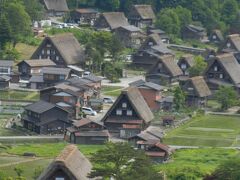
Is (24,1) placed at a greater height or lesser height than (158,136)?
greater

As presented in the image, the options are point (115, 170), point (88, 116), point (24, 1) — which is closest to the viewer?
point (115, 170)

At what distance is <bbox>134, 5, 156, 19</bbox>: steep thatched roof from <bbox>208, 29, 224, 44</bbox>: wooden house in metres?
4.96

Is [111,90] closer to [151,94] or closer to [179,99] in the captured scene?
[151,94]

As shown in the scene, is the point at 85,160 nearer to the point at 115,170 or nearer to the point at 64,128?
the point at 115,170

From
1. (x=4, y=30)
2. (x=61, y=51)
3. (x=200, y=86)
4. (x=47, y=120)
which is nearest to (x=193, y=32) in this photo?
(x=61, y=51)

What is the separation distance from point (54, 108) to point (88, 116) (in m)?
3.07

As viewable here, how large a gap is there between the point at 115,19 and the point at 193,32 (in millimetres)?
6216

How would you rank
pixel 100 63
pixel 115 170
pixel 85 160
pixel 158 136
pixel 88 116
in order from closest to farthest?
pixel 115 170, pixel 85 160, pixel 158 136, pixel 88 116, pixel 100 63

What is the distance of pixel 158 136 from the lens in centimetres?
4269

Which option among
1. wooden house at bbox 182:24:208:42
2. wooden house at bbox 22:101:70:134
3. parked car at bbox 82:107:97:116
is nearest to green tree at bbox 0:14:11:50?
parked car at bbox 82:107:97:116

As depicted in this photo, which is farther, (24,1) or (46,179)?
(24,1)

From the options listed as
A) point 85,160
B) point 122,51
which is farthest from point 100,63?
point 85,160

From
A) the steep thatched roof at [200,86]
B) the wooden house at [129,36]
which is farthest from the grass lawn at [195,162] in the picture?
the wooden house at [129,36]

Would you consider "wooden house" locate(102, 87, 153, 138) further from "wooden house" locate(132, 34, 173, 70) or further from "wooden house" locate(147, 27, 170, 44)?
"wooden house" locate(147, 27, 170, 44)
